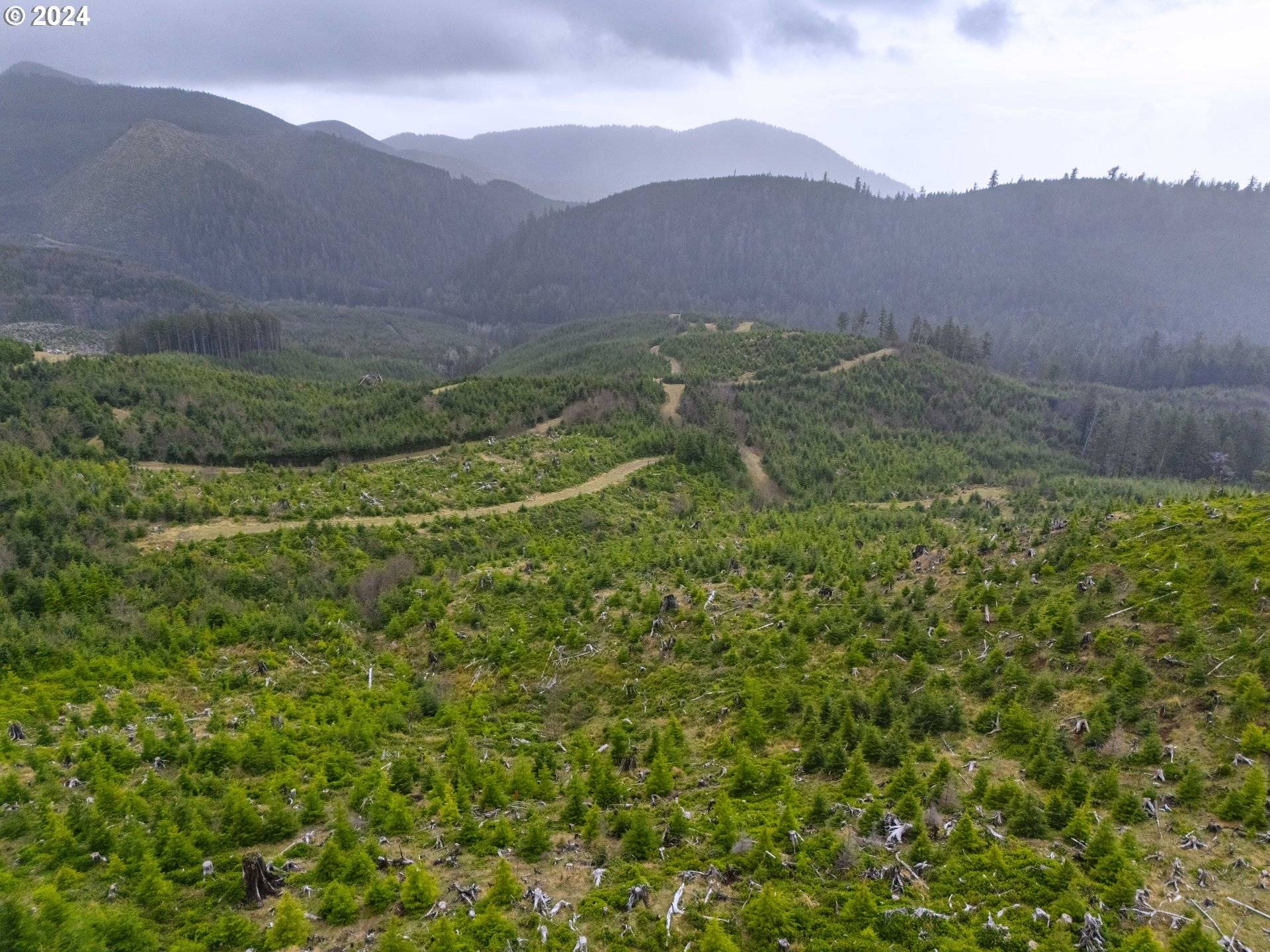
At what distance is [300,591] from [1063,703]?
24932 millimetres

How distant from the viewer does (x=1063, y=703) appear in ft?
45.7

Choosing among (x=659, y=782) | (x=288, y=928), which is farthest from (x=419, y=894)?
(x=659, y=782)

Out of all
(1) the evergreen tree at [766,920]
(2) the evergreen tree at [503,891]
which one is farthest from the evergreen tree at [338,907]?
(1) the evergreen tree at [766,920]

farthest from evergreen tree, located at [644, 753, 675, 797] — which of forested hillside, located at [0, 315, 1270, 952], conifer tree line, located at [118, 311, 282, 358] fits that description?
conifer tree line, located at [118, 311, 282, 358]

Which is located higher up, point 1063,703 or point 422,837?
Answer: point 1063,703

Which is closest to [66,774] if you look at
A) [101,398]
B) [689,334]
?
[101,398]

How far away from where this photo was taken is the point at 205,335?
121 m

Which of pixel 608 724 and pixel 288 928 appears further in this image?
pixel 608 724

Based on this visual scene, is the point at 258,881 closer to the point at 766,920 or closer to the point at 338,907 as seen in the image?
the point at 338,907

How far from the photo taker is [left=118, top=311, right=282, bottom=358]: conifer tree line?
384ft

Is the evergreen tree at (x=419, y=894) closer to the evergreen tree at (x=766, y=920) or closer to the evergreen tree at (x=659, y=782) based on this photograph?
the evergreen tree at (x=766, y=920)

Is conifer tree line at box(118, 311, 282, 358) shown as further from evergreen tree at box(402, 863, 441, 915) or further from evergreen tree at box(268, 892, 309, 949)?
evergreen tree at box(402, 863, 441, 915)

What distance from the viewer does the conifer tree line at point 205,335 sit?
4611 inches

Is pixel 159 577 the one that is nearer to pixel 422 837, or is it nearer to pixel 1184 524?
pixel 422 837
